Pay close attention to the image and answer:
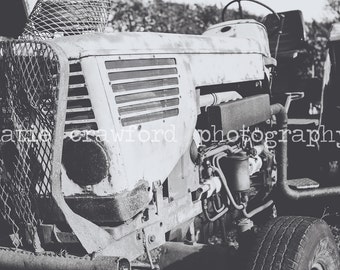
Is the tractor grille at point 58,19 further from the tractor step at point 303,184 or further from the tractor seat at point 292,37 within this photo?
the tractor seat at point 292,37

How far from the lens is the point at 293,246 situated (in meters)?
2.77

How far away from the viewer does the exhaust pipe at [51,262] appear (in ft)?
7.05

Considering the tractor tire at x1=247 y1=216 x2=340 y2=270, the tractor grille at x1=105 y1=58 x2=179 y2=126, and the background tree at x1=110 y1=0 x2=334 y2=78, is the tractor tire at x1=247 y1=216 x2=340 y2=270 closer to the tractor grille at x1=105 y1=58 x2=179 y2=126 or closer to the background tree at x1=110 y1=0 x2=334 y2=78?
the tractor grille at x1=105 y1=58 x2=179 y2=126

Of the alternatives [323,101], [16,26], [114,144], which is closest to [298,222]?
[114,144]

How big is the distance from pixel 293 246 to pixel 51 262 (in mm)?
1312

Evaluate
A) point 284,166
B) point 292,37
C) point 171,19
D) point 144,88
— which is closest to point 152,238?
point 144,88

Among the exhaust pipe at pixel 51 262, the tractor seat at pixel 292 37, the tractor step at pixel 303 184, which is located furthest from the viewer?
the tractor seat at pixel 292 37

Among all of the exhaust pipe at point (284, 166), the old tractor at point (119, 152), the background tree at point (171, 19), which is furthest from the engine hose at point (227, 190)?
the background tree at point (171, 19)

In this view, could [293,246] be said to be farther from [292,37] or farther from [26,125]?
[292,37]

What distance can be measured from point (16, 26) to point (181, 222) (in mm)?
2283

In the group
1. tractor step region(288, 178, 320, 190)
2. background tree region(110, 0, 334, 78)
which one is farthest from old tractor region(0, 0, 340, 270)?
background tree region(110, 0, 334, 78)

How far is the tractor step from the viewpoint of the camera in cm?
393

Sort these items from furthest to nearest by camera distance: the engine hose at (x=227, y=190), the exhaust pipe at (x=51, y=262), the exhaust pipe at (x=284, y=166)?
the exhaust pipe at (x=284, y=166)
the engine hose at (x=227, y=190)
the exhaust pipe at (x=51, y=262)

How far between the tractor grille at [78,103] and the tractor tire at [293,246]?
3.91ft
